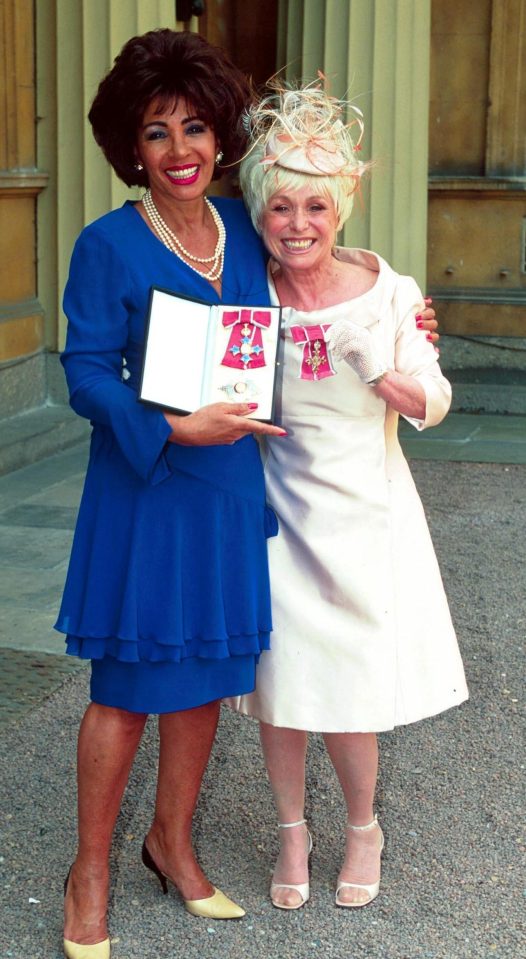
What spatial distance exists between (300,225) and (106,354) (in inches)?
19.5

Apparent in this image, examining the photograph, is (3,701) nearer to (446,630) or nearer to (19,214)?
(446,630)

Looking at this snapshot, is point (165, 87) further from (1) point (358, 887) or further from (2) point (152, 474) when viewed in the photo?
(1) point (358, 887)

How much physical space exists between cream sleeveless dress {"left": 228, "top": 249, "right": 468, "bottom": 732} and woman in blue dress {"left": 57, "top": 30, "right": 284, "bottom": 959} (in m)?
0.09

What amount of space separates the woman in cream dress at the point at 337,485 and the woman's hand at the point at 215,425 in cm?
26

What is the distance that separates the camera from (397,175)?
30.2 ft

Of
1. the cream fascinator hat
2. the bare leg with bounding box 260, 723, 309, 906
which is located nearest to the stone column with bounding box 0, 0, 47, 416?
the bare leg with bounding box 260, 723, 309, 906

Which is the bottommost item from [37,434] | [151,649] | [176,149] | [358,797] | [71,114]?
[358,797]

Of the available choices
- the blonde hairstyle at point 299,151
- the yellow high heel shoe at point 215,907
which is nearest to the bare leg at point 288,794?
the yellow high heel shoe at point 215,907

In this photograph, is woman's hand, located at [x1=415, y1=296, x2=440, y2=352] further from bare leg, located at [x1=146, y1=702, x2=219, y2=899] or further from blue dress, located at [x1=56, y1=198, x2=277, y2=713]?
bare leg, located at [x1=146, y1=702, x2=219, y2=899]

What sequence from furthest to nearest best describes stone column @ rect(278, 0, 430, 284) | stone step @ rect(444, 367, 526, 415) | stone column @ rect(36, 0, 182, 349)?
stone step @ rect(444, 367, 526, 415) → stone column @ rect(278, 0, 430, 284) → stone column @ rect(36, 0, 182, 349)

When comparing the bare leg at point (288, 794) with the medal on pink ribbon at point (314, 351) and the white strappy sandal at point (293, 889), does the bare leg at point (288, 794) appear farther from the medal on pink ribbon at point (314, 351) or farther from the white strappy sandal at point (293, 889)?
the medal on pink ribbon at point (314, 351)

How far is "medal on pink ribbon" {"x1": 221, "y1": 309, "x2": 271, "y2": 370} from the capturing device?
110 inches

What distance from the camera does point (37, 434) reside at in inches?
303

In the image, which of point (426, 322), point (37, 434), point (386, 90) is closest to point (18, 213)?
point (37, 434)
